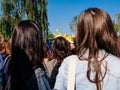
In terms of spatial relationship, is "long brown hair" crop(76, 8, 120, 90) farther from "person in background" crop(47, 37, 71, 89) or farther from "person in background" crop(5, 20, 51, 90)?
"person in background" crop(47, 37, 71, 89)

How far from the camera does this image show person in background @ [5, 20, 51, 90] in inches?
152

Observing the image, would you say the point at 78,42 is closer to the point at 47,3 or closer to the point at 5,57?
the point at 5,57

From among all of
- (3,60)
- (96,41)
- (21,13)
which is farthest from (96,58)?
(21,13)

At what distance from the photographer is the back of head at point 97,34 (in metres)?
3.40

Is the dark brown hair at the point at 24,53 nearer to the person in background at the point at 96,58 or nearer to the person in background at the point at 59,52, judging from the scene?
the person in background at the point at 96,58

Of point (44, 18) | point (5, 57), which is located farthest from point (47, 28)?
point (5, 57)

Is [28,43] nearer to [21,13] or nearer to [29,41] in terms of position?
[29,41]

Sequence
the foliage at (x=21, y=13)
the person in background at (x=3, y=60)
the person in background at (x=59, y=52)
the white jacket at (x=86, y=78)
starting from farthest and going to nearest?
the foliage at (x=21, y=13) → the person in background at (x=59, y=52) → the person in background at (x=3, y=60) → the white jacket at (x=86, y=78)

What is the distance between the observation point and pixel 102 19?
3443 mm

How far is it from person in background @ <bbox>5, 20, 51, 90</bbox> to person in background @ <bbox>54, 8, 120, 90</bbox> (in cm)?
46

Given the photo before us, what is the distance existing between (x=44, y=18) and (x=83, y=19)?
3732 cm

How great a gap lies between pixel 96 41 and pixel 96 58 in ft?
0.43

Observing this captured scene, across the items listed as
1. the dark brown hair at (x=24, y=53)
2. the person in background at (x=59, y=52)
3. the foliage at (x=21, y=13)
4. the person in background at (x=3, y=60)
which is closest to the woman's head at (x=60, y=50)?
the person in background at (x=59, y=52)

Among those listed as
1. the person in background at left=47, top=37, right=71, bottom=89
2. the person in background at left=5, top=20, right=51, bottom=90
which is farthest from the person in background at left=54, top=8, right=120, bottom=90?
the person in background at left=47, top=37, right=71, bottom=89
